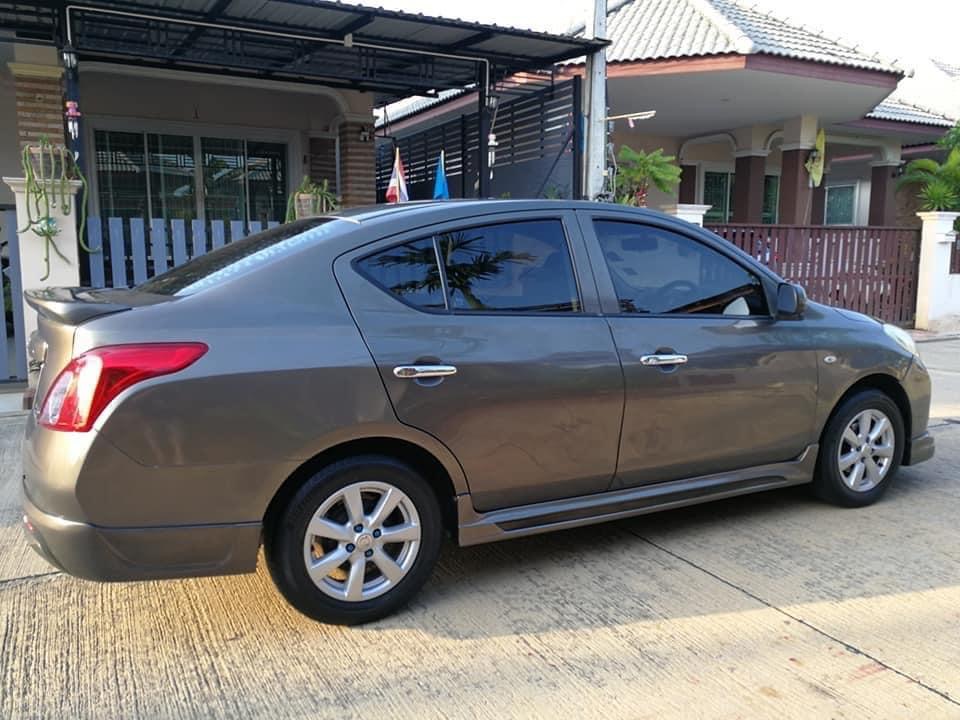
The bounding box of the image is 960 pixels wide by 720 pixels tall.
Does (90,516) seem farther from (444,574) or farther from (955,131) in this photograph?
(955,131)

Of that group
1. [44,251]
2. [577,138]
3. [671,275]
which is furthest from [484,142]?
[671,275]

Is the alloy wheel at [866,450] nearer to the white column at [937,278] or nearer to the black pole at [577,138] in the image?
the black pole at [577,138]

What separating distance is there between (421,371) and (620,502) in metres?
1.20

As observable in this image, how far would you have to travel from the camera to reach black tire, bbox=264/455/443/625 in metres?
2.90

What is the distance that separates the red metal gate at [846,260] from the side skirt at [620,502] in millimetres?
7274

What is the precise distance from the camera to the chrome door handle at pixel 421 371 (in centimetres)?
302

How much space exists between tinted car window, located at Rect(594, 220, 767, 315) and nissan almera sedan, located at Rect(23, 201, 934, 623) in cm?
1

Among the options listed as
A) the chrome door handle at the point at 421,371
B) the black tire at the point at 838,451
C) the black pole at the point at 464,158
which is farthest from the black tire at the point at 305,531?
the black pole at the point at 464,158

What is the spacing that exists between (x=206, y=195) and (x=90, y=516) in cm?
1042

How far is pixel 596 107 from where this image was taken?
9.17m

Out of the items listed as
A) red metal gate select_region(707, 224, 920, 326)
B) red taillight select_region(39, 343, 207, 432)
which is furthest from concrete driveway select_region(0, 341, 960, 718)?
red metal gate select_region(707, 224, 920, 326)

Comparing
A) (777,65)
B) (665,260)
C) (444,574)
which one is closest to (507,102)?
(777,65)

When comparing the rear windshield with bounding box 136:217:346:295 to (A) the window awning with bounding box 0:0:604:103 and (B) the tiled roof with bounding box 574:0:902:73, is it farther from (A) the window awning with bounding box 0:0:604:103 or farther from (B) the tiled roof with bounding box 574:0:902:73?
(B) the tiled roof with bounding box 574:0:902:73

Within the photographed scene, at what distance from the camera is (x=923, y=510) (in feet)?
14.5
